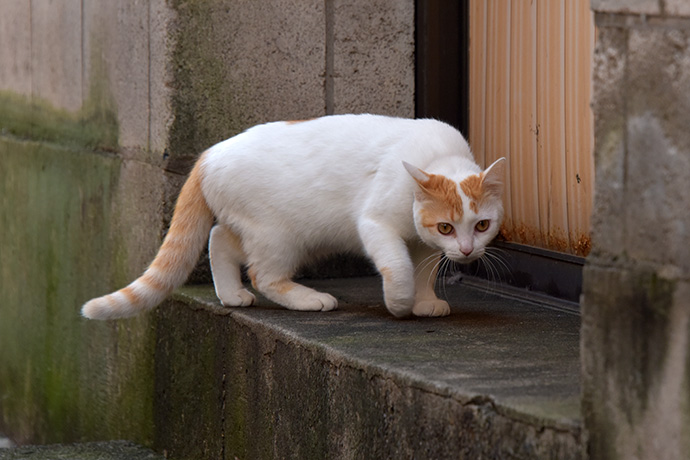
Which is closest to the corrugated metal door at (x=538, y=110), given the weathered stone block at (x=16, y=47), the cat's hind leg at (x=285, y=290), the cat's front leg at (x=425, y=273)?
the cat's front leg at (x=425, y=273)

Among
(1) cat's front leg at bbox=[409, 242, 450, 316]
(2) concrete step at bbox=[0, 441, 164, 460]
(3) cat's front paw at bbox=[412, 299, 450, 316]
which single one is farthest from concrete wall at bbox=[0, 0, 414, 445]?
(3) cat's front paw at bbox=[412, 299, 450, 316]

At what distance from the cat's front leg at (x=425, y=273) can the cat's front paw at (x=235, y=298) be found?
0.63 meters

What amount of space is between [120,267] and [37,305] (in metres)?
1.37

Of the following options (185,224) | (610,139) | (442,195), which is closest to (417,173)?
(442,195)

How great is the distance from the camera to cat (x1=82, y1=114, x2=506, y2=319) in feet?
10.9

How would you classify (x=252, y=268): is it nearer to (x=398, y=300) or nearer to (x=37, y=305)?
(x=398, y=300)

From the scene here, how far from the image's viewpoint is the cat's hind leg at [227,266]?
3.77m

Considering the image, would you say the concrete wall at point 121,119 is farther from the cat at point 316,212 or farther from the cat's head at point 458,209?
the cat's head at point 458,209

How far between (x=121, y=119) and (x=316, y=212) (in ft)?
4.75

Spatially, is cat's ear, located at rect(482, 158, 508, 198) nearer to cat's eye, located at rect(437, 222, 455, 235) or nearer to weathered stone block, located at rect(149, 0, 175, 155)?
cat's eye, located at rect(437, 222, 455, 235)

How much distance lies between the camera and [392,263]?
10.8ft

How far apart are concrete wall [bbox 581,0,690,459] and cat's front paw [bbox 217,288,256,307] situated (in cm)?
192

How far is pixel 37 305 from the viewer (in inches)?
230

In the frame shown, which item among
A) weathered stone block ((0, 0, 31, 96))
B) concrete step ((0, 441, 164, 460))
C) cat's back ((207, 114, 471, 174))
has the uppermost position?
weathered stone block ((0, 0, 31, 96))
